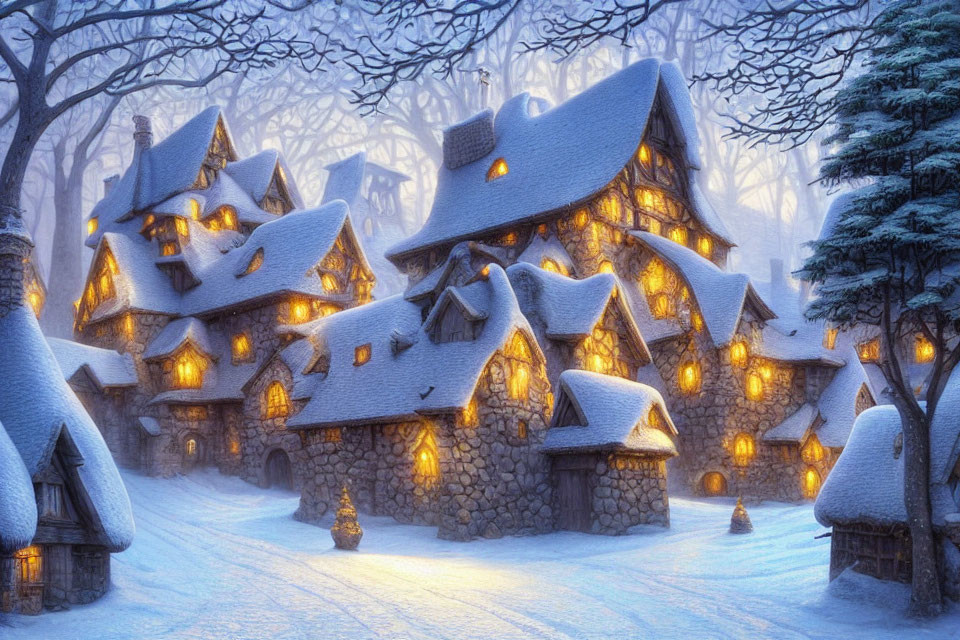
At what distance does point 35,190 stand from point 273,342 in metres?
33.6

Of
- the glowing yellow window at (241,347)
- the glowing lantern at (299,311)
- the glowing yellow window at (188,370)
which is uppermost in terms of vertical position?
the glowing lantern at (299,311)

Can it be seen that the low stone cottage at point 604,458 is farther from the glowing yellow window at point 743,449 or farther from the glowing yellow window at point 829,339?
the glowing yellow window at point 829,339

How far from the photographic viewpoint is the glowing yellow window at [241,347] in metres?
36.2

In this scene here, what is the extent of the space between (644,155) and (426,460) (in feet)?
60.4

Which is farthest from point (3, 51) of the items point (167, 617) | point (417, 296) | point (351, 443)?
point (417, 296)

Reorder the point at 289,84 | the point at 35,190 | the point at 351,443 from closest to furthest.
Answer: the point at 351,443
the point at 35,190
the point at 289,84

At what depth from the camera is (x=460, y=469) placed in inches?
908

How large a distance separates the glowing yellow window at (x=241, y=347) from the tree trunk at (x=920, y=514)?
91.8ft

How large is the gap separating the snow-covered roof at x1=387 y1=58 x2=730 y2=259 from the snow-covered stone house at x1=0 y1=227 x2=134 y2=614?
71.8ft

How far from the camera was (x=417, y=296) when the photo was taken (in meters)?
31.1

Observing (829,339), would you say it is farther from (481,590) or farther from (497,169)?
(481,590)

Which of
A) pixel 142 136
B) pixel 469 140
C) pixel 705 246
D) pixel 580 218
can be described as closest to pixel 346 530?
pixel 580 218

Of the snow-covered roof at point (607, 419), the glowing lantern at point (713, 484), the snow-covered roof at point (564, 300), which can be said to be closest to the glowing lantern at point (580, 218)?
the snow-covered roof at point (564, 300)

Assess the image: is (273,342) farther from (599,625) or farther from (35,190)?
(35,190)
